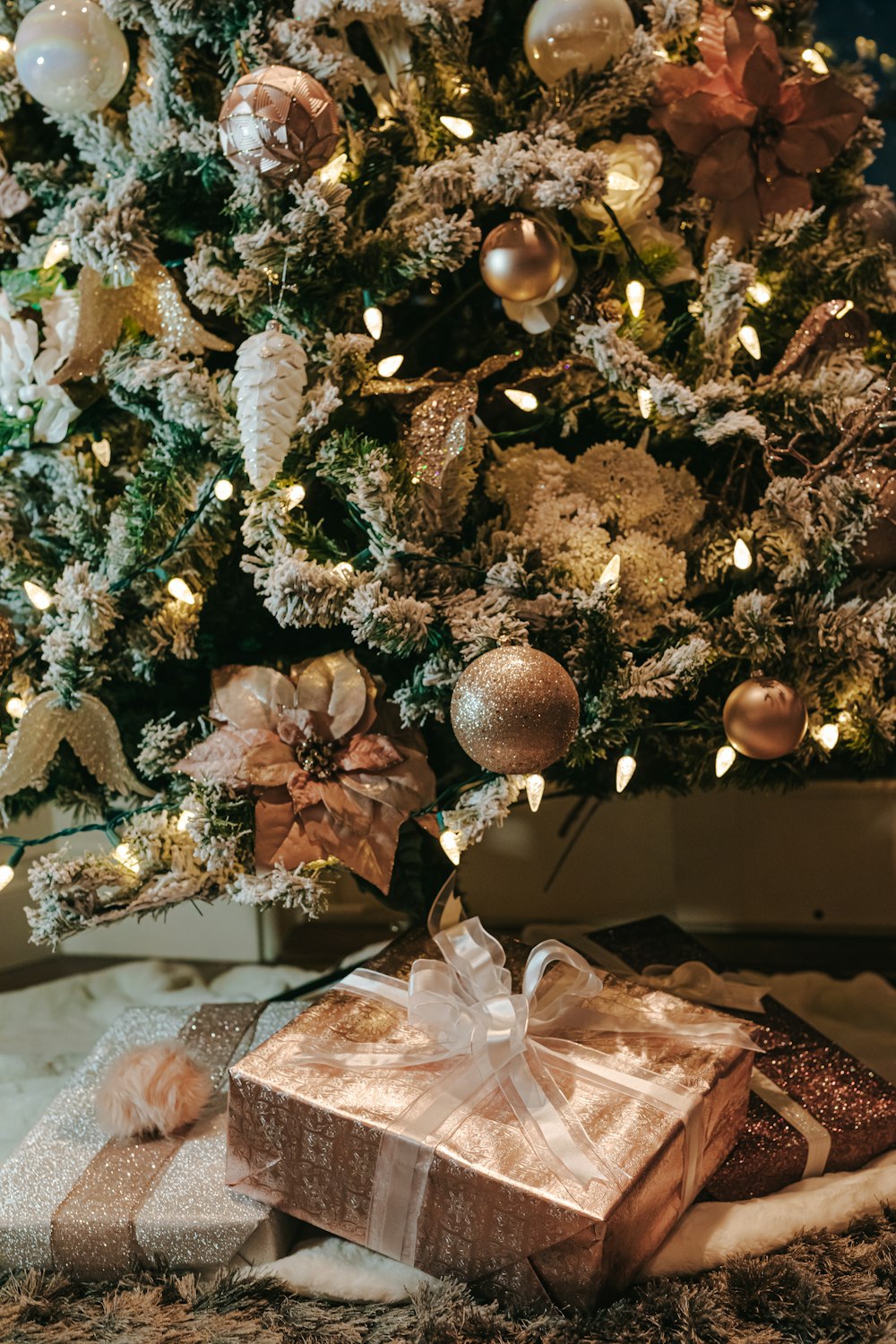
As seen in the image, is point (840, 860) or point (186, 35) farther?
point (840, 860)

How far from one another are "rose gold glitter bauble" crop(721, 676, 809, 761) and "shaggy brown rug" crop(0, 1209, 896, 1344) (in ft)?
0.99

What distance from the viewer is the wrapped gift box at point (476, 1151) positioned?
549mm

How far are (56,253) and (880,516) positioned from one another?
0.60 metres

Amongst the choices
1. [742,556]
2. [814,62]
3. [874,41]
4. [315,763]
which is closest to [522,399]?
[742,556]

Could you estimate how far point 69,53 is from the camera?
0.68 metres

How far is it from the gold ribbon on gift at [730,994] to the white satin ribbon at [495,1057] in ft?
0.22

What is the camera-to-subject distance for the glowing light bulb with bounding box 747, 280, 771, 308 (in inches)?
30.6

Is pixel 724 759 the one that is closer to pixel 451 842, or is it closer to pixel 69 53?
pixel 451 842

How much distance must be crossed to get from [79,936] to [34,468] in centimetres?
49

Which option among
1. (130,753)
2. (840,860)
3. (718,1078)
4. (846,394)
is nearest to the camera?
(718,1078)

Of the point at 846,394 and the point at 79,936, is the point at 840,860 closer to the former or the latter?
the point at 846,394

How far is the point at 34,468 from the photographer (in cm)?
80

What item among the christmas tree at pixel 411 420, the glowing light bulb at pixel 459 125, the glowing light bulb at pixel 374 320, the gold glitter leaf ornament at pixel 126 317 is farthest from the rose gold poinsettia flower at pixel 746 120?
the gold glitter leaf ornament at pixel 126 317

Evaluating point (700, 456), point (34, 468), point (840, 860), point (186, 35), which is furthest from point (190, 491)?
point (840, 860)
